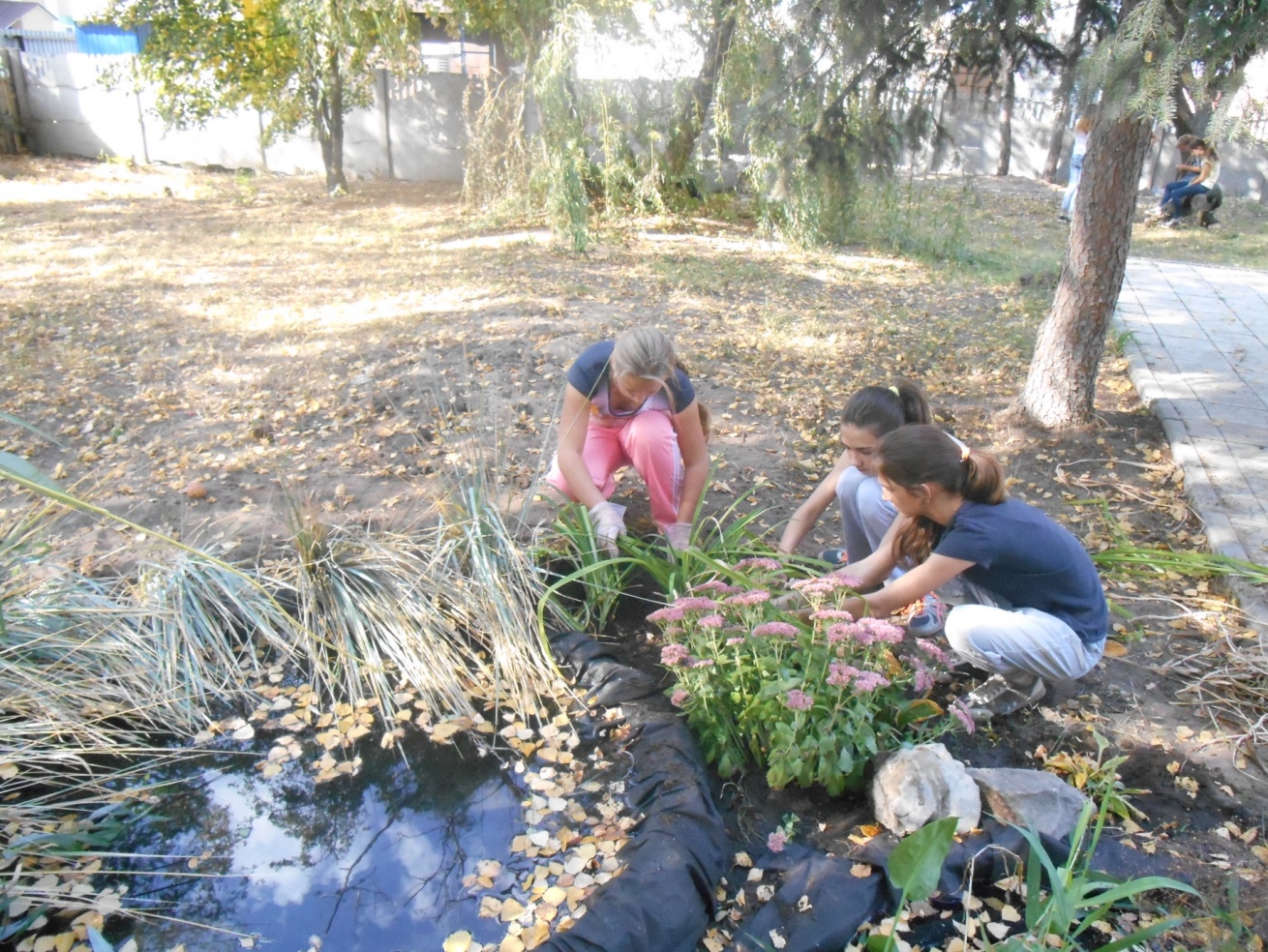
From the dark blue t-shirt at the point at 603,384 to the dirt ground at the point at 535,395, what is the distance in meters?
0.22

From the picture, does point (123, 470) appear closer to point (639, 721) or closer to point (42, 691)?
point (42, 691)

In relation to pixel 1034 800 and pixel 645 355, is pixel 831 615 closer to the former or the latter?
pixel 1034 800

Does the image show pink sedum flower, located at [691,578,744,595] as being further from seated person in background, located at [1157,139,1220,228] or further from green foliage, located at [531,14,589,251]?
seated person in background, located at [1157,139,1220,228]

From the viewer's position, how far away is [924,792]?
1.93 metres

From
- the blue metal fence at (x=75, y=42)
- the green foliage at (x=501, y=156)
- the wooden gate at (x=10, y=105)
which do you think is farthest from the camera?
the blue metal fence at (x=75, y=42)

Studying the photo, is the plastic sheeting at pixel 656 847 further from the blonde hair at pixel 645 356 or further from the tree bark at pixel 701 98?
the tree bark at pixel 701 98

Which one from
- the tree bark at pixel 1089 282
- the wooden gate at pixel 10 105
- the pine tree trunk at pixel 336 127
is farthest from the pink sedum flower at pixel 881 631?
the wooden gate at pixel 10 105

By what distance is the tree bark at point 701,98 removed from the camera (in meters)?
8.17

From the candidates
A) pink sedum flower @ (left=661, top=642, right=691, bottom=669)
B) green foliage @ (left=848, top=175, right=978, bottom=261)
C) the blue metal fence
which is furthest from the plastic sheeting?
the blue metal fence

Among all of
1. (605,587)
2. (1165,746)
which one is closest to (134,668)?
(605,587)

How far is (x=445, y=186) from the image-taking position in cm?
1173

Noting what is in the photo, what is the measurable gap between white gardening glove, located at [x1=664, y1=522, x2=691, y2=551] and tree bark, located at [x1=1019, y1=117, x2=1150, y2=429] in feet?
6.91

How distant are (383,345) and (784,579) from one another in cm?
313

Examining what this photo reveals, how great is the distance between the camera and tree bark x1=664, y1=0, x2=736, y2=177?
8.17m
